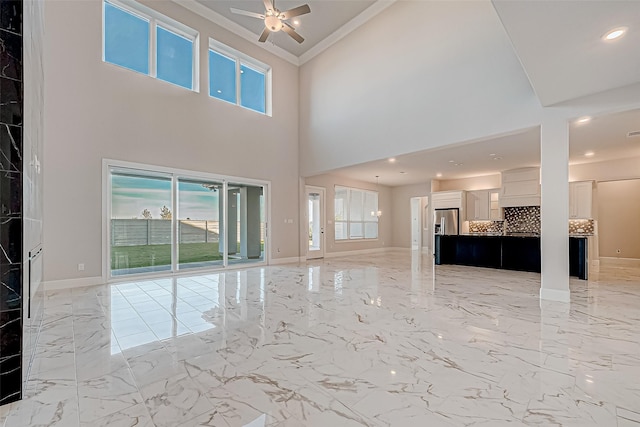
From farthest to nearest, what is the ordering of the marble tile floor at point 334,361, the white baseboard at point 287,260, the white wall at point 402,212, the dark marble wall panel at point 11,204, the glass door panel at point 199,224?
the white wall at point 402,212
the white baseboard at point 287,260
the glass door panel at point 199,224
the dark marble wall panel at point 11,204
the marble tile floor at point 334,361

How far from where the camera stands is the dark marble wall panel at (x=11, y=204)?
1.81 metres

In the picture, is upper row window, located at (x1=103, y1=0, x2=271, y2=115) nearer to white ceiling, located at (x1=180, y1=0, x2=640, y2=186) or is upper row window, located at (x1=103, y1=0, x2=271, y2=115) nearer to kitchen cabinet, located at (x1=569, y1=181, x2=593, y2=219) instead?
white ceiling, located at (x1=180, y1=0, x2=640, y2=186)

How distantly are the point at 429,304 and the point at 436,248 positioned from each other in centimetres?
467

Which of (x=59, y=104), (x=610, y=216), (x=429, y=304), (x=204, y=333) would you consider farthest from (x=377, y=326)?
(x=610, y=216)

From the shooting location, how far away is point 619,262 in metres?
8.23

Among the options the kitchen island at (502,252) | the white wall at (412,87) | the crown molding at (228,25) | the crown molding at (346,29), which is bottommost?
the kitchen island at (502,252)

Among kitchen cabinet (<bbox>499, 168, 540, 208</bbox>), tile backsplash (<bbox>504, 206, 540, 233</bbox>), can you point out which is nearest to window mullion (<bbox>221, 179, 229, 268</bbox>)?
kitchen cabinet (<bbox>499, 168, 540, 208</bbox>)

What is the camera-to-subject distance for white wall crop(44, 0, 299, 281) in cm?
499

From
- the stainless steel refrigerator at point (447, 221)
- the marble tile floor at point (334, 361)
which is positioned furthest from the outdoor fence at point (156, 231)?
the stainless steel refrigerator at point (447, 221)

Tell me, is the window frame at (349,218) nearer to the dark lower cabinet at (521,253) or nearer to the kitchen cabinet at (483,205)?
the kitchen cabinet at (483,205)

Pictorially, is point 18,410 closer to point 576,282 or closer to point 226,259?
point 226,259

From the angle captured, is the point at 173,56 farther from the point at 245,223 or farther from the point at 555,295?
the point at 555,295

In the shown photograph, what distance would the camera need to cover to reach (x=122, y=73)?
576 cm

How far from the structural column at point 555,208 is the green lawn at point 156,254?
6558 millimetres
